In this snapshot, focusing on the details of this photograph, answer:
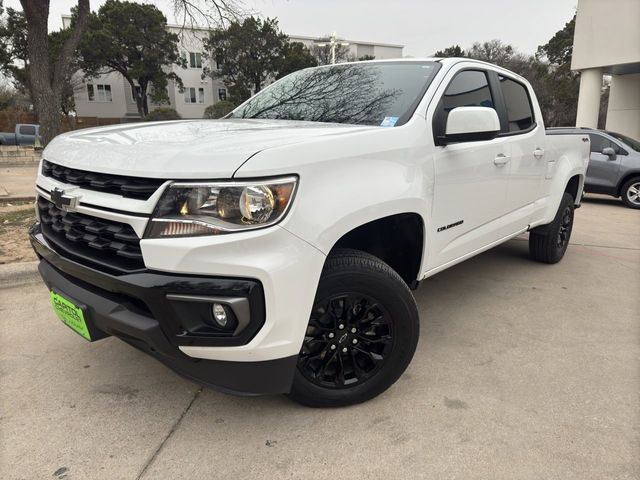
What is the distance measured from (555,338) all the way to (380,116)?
198cm

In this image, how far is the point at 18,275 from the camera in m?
4.25

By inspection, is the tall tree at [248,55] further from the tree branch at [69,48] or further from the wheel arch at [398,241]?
the wheel arch at [398,241]

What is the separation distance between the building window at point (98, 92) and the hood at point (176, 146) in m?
50.0

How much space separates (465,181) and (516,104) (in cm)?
142

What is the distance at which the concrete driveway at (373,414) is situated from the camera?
2.11 metres

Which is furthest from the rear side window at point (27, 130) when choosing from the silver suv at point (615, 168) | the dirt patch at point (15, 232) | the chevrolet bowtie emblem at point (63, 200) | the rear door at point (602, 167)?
the chevrolet bowtie emblem at point (63, 200)

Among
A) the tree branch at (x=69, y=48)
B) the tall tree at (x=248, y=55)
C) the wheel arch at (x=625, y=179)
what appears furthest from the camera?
the tall tree at (x=248, y=55)

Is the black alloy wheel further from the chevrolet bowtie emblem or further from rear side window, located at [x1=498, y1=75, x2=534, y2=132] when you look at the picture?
rear side window, located at [x1=498, y1=75, x2=534, y2=132]

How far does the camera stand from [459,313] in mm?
3799

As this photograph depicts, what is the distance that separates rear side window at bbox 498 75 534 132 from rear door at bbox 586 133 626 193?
6489mm

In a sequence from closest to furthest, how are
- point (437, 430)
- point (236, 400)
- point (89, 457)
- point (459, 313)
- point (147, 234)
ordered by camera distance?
point (147, 234)
point (89, 457)
point (437, 430)
point (236, 400)
point (459, 313)

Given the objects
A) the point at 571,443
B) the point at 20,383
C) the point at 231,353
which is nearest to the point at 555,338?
the point at 571,443

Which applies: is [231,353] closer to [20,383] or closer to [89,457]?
[89,457]

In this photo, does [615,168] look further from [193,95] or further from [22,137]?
[193,95]
